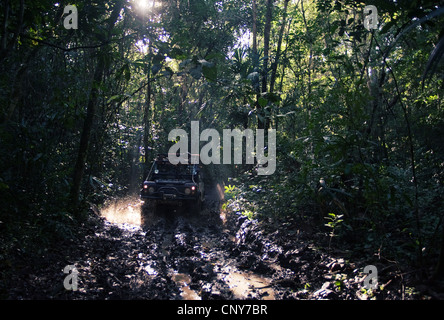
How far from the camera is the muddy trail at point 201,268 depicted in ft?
13.3

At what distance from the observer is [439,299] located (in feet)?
10.5

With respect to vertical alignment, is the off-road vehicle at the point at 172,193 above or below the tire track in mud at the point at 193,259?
above

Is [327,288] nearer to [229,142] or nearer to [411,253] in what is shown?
[411,253]

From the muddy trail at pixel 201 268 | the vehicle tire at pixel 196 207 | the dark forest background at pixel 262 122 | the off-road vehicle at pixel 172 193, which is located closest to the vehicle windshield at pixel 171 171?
the off-road vehicle at pixel 172 193

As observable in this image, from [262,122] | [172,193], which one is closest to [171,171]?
[172,193]

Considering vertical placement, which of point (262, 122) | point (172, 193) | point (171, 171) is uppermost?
point (262, 122)

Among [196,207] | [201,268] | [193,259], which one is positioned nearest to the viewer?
[201,268]

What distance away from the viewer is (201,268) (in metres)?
5.48

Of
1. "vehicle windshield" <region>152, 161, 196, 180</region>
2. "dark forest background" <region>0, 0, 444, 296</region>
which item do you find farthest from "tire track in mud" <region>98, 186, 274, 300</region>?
"vehicle windshield" <region>152, 161, 196, 180</region>

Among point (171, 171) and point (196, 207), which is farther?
point (171, 171)

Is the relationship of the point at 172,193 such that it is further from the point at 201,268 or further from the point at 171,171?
the point at 201,268

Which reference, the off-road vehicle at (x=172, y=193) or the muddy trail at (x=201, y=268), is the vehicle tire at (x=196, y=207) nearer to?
the off-road vehicle at (x=172, y=193)

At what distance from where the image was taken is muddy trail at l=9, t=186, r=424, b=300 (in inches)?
159
